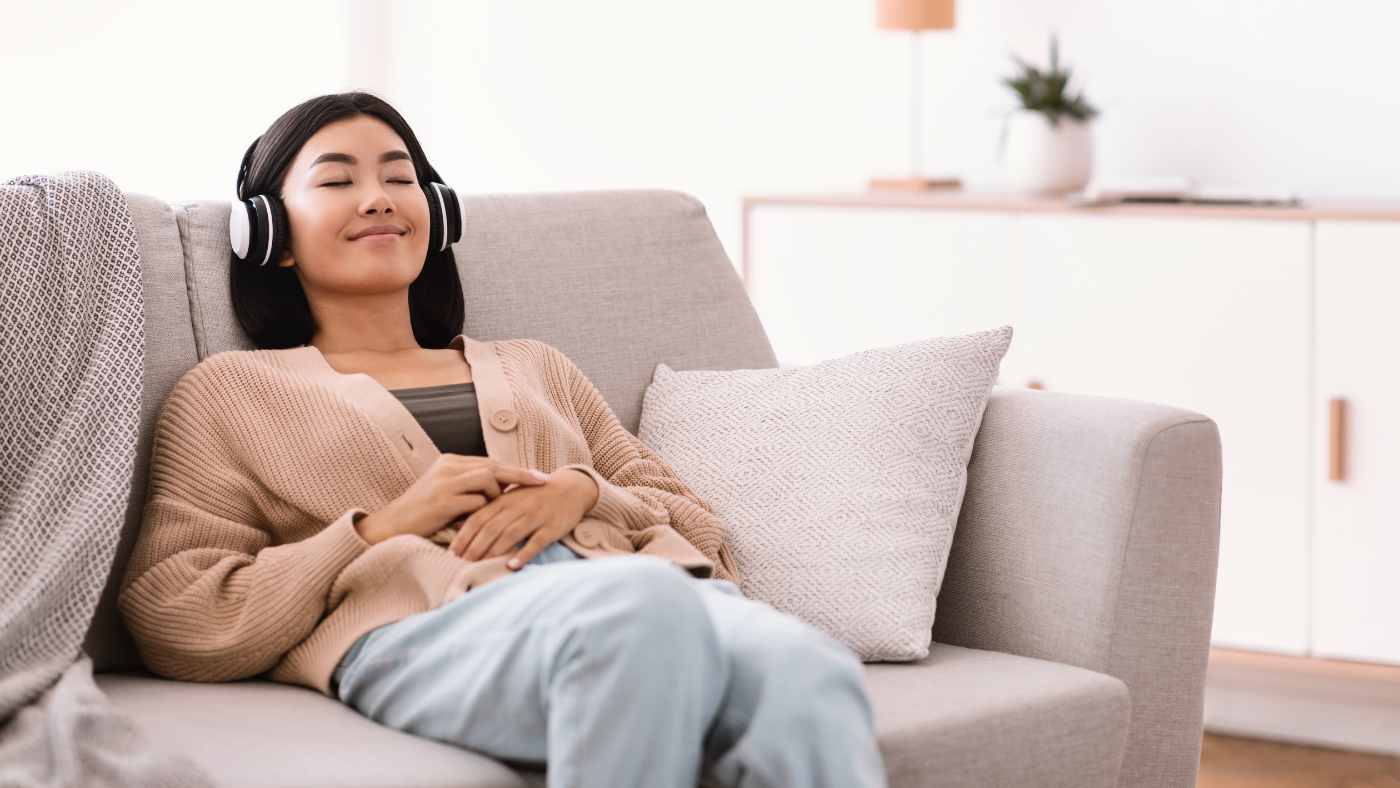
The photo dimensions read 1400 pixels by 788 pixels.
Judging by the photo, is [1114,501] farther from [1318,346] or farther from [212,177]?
[212,177]

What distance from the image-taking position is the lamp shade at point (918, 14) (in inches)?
145

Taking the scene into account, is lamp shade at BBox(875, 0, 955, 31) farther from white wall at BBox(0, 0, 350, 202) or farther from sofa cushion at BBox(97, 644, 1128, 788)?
sofa cushion at BBox(97, 644, 1128, 788)

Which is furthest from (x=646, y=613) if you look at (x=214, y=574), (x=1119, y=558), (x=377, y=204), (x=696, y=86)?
(x=696, y=86)

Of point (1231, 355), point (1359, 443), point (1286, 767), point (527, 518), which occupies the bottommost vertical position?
point (1286, 767)

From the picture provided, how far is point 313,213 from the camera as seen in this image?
6.63 feet

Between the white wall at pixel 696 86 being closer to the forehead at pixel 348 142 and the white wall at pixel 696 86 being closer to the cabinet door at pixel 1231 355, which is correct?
the cabinet door at pixel 1231 355

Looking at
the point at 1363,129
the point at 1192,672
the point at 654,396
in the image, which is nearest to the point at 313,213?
the point at 654,396

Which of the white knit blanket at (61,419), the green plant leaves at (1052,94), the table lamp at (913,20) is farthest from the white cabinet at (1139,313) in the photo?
the white knit blanket at (61,419)

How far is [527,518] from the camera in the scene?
1816 mm

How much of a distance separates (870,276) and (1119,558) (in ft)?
5.77

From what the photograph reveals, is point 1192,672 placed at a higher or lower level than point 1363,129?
lower

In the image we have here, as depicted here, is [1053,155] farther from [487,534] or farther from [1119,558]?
[487,534]

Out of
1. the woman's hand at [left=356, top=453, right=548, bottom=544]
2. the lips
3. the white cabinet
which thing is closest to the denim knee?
the woman's hand at [left=356, top=453, right=548, bottom=544]

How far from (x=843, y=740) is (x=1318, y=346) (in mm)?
1879
